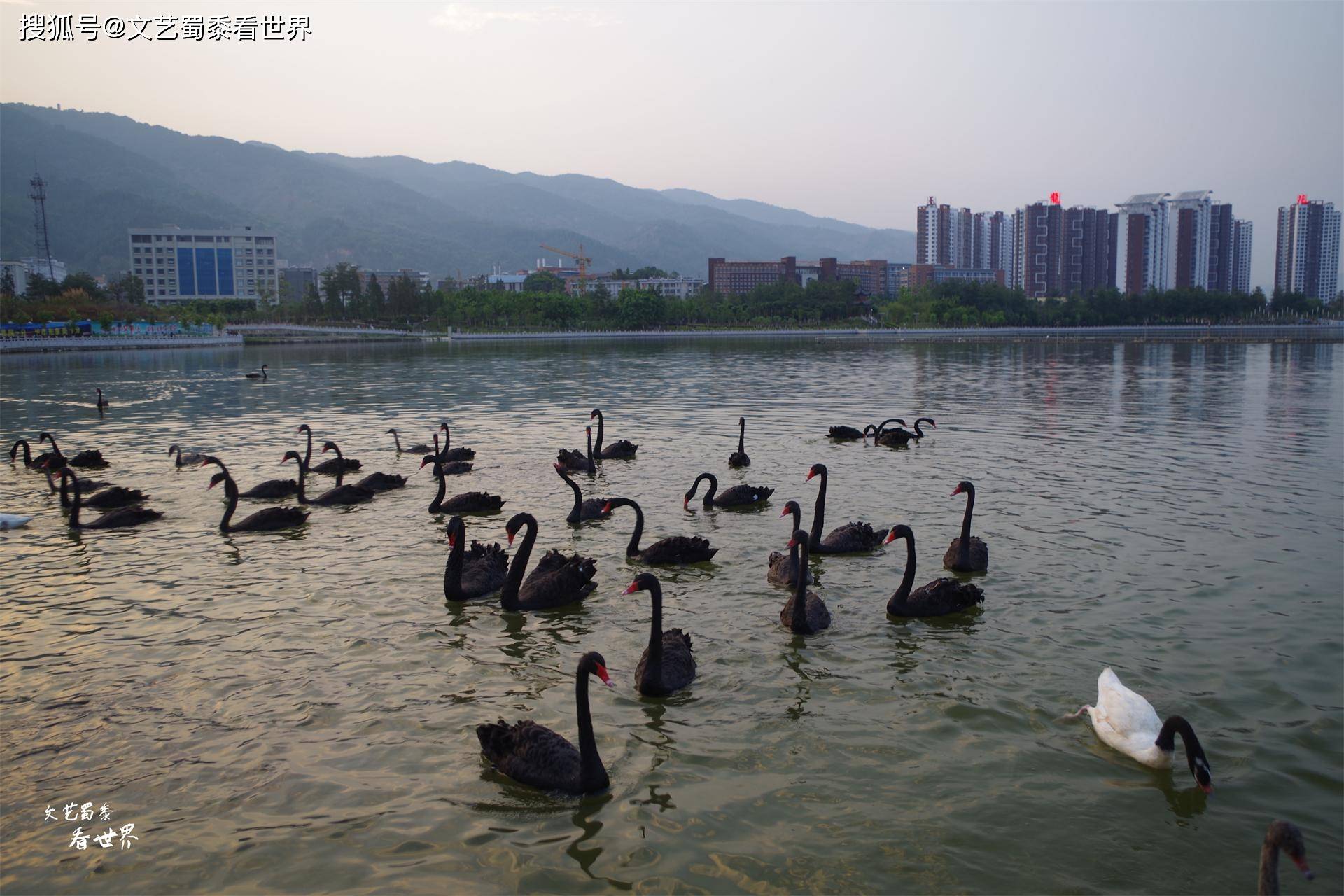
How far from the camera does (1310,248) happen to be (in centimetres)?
18262

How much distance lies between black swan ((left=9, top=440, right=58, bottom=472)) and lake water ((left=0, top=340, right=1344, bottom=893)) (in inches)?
20.8

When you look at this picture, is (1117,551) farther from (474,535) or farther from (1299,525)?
(474,535)

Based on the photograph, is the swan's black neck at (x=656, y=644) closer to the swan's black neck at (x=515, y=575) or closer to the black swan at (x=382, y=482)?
the swan's black neck at (x=515, y=575)

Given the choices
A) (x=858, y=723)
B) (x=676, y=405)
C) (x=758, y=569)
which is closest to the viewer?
(x=858, y=723)

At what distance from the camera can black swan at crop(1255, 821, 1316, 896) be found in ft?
13.6

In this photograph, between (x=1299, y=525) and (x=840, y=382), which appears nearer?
(x=1299, y=525)

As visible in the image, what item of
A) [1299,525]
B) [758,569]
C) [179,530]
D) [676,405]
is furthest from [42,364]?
[1299,525]

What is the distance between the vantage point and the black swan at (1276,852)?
13.6 ft

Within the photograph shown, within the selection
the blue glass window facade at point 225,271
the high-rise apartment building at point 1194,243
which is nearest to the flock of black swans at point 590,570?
the blue glass window facade at point 225,271

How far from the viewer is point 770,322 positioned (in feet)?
427

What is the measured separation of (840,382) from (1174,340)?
60.0 metres

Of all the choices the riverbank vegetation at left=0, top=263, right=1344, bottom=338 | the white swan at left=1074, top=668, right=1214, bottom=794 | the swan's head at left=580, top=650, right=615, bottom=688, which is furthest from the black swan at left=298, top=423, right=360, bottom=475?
the riverbank vegetation at left=0, top=263, right=1344, bottom=338

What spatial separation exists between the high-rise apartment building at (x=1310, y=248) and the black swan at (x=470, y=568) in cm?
21269

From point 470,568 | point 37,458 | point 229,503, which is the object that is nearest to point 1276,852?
point 470,568
